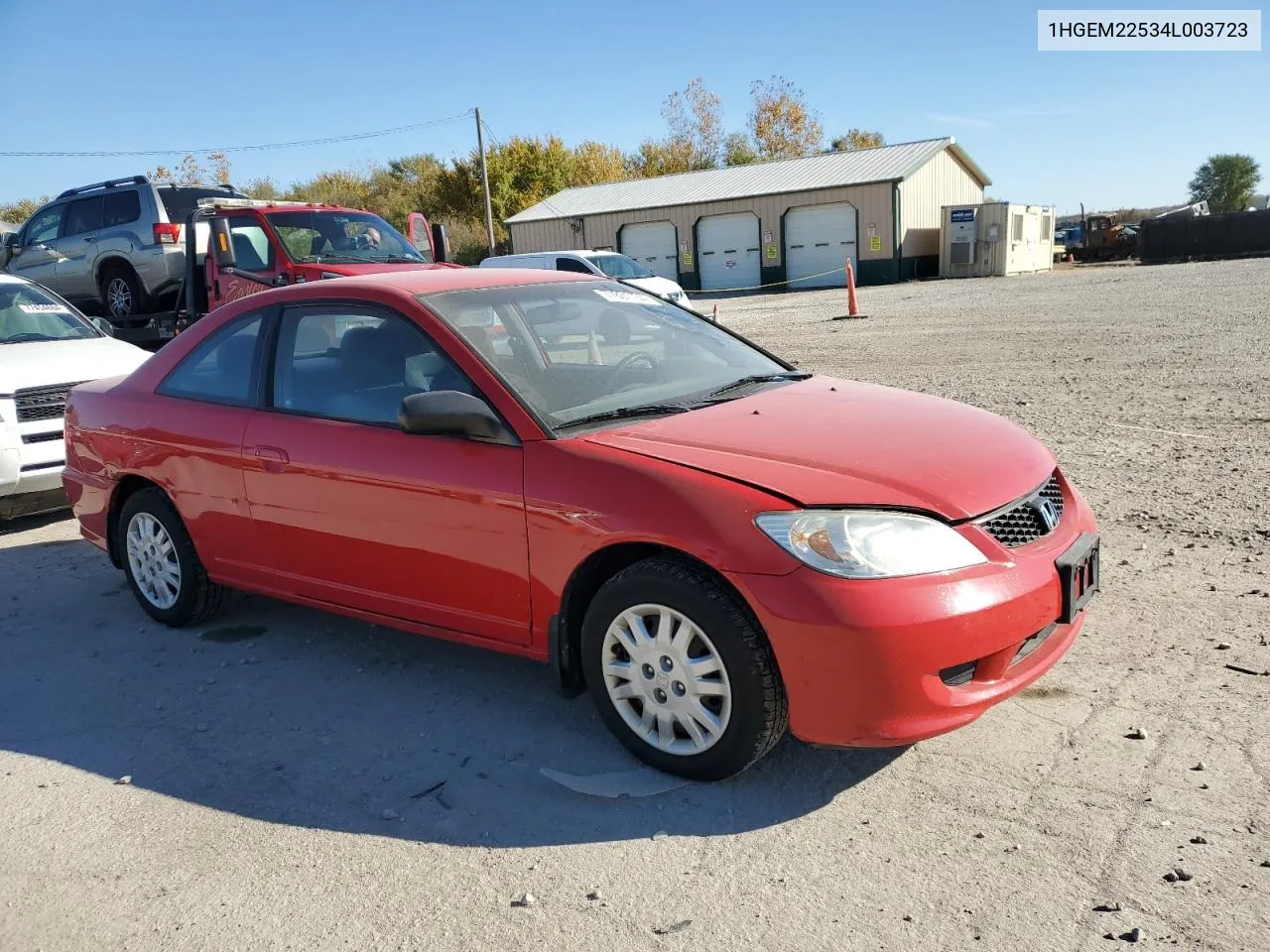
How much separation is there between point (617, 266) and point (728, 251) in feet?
60.9

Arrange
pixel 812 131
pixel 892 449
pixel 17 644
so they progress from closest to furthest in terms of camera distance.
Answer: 1. pixel 892 449
2. pixel 17 644
3. pixel 812 131

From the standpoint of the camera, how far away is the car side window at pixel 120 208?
1315 centimetres

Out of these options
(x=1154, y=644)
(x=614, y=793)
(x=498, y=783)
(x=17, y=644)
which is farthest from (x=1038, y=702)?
(x=17, y=644)

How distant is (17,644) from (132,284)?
31.2 ft

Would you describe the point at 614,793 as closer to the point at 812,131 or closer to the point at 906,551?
the point at 906,551

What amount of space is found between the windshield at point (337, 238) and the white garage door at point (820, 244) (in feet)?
89.2

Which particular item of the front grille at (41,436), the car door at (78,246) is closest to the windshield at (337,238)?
the front grille at (41,436)

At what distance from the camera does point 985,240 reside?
35656 mm

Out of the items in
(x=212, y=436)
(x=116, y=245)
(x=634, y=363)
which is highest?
(x=116, y=245)

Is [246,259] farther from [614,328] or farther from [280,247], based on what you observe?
[614,328]

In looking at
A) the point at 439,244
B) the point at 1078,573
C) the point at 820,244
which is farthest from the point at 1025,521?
the point at 820,244

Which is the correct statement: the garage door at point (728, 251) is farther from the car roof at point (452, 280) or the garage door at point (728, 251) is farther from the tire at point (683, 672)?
the tire at point (683, 672)

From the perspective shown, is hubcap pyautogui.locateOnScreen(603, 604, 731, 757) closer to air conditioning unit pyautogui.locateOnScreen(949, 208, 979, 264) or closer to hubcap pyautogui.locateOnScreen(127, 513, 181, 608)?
hubcap pyautogui.locateOnScreen(127, 513, 181, 608)

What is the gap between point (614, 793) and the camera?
3334 mm
